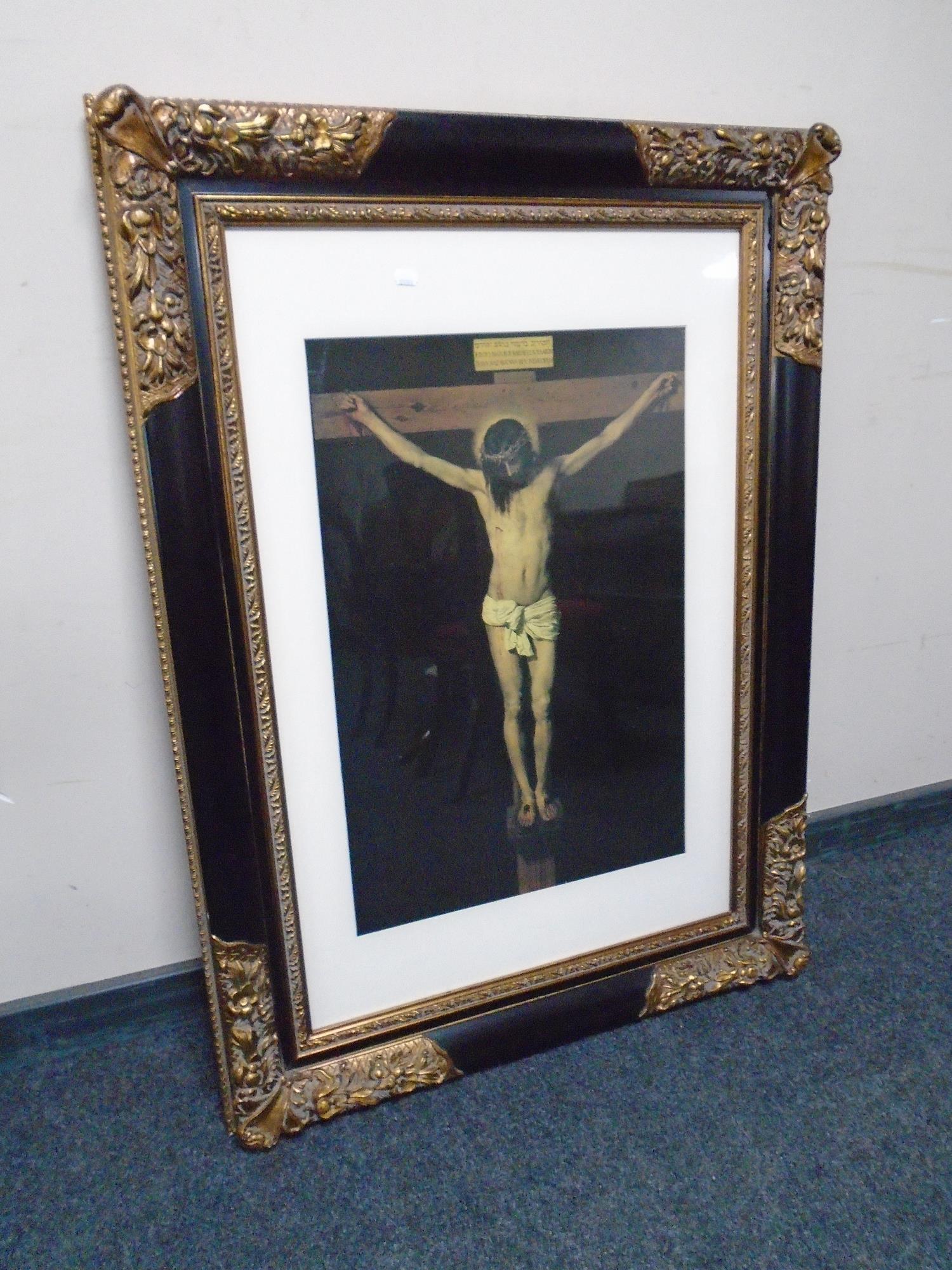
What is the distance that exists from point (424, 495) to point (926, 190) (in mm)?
833

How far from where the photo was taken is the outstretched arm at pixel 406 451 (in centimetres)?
86

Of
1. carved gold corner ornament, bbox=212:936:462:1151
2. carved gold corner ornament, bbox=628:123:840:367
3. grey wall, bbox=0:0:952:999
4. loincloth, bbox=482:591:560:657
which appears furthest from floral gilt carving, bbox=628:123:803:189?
carved gold corner ornament, bbox=212:936:462:1151

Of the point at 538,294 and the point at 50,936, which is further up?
the point at 538,294

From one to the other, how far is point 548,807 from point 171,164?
29.8 inches

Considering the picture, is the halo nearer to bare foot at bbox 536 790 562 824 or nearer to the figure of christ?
the figure of christ

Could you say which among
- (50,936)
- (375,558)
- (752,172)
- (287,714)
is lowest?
(50,936)

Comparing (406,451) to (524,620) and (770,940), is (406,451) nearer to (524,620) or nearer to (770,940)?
(524,620)

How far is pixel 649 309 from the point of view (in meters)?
0.95

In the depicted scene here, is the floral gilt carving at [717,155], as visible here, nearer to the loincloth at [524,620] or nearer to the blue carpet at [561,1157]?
the loincloth at [524,620]

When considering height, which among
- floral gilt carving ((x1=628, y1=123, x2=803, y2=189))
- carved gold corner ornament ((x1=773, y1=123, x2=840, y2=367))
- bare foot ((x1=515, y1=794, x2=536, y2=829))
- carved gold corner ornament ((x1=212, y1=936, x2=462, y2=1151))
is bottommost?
carved gold corner ornament ((x1=212, y1=936, x2=462, y2=1151))

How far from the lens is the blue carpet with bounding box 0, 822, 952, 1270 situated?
32.4 inches

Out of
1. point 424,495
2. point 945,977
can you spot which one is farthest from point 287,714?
point 945,977

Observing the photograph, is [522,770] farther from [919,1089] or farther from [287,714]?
[919,1089]

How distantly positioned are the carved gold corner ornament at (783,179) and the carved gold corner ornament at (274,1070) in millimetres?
895
